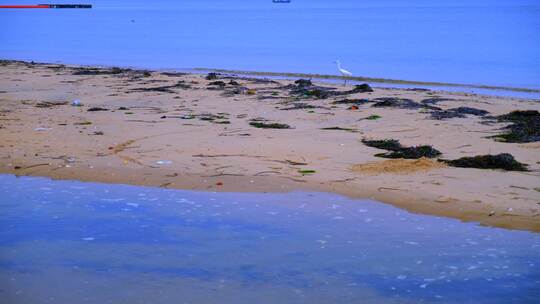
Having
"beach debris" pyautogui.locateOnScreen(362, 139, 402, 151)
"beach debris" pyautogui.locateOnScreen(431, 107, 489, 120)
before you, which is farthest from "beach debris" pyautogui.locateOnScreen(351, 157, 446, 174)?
"beach debris" pyautogui.locateOnScreen(431, 107, 489, 120)

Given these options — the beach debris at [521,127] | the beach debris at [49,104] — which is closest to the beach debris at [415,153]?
the beach debris at [521,127]

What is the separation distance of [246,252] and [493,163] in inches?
140

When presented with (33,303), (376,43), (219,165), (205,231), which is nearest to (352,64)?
(376,43)

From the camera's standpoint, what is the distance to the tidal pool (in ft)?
15.0

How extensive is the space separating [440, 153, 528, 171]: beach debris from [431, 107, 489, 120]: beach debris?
126 inches

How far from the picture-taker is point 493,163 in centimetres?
754

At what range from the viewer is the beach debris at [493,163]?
24.6ft

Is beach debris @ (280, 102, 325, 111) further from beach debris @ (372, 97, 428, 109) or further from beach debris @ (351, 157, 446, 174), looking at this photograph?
beach debris @ (351, 157, 446, 174)

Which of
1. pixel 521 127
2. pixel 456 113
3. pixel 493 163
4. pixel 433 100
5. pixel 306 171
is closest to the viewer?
pixel 493 163

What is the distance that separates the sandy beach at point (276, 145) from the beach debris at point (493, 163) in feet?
0.45

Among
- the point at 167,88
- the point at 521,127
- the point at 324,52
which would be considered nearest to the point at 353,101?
the point at 521,127

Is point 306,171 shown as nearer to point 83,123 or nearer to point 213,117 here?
point 213,117

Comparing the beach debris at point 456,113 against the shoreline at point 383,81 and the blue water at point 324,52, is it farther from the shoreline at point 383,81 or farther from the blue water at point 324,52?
the blue water at point 324,52

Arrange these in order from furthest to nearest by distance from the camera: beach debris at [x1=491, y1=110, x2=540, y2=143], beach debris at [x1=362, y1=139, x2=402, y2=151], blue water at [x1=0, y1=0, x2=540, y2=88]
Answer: blue water at [x1=0, y1=0, x2=540, y2=88] < beach debris at [x1=491, y1=110, x2=540, y2=143] < beach debris at [x1=362, y1=139, x2=402, y2=151]
